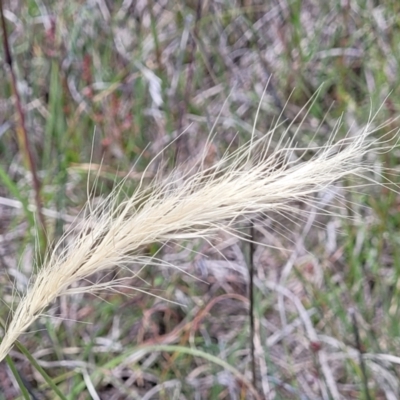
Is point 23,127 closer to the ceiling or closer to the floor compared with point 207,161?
closer to the ceiling

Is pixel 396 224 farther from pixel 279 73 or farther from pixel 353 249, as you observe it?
pixel 279 73

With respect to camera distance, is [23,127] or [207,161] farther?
[207,161]

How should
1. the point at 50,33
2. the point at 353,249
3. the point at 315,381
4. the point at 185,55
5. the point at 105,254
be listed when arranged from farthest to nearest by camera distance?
the point at 185,55 → the point at 50,33 → the point at 353,249 → the point at 315,381 → the point at 105,254

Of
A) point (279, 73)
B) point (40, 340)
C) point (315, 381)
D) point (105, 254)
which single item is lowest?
point (315, 381)

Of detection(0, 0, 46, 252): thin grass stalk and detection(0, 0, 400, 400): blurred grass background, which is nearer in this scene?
detection(0, 0, 46, 252): thin grass stalk

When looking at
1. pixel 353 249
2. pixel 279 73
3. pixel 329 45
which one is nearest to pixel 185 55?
pixel 279 73

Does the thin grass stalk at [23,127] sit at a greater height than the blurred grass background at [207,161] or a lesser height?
greater

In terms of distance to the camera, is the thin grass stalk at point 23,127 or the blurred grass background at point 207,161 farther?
the blurred grass background at point 207,161

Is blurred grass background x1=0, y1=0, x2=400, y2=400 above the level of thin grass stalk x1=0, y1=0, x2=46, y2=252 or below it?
below
